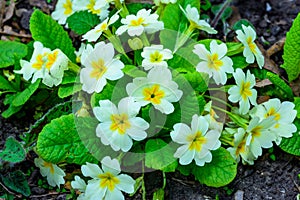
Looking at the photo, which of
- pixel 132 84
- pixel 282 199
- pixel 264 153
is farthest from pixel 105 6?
pixel 282 199

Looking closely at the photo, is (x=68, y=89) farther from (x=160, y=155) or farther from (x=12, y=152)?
(x=160, y=155)

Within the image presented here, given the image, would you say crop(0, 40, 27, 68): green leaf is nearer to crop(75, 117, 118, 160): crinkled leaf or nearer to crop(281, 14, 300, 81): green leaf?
crop(75, 117, 118, 160): crinkled leaf

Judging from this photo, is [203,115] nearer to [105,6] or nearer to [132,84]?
[132,84]

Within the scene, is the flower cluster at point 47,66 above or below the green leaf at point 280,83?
above

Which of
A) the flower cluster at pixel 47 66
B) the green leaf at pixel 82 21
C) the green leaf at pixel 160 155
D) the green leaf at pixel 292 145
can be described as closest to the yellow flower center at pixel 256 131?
the green leaf at pixel 292 145

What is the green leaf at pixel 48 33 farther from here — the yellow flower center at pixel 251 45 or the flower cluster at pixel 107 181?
the yellow flower center at pixel 251 45

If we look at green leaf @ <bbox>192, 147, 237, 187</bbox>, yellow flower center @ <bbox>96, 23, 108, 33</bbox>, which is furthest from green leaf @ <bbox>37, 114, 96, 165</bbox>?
green leaf @ <bbox>192, 147, 237, 187</bbox>
